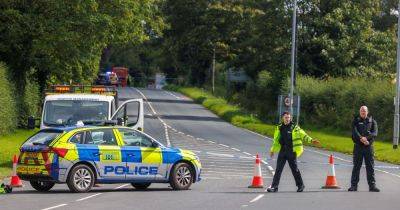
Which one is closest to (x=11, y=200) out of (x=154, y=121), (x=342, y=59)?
(x=154, y=121)

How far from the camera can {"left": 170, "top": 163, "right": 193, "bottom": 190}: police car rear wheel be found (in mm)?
22250

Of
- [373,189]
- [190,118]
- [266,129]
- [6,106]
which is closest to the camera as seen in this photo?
[373,189]

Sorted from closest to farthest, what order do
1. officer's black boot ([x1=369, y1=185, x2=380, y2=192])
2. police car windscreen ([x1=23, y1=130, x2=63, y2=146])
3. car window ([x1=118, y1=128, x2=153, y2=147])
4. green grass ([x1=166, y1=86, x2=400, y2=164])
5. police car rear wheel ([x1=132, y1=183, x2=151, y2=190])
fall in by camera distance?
police car windscreen ([x1=23, y1=130, x2=63, y2=146]) < car window ([x1=118, y1=128, x2=153, y2=147]) < officer's black boot ([x1=369, y1=185, x2=380, y2=192]) < police car rear wheel ([x1=132, y1=183, x2=151, y2=190]) < green grass ([x1=166, y1=86, x2=400, y2=164])

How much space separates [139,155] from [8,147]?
14.5 meters

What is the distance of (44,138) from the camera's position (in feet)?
69.6

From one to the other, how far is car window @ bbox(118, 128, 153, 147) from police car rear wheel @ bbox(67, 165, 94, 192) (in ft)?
4.43

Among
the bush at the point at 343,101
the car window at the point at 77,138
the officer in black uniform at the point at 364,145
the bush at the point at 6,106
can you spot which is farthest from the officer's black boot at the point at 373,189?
the bush at the point at 343,101

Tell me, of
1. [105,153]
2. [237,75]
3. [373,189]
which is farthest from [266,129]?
[105,153]

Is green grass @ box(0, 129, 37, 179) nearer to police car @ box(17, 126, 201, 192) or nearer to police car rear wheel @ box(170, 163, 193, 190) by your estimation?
police car @ box(17, 126, 201, 192)

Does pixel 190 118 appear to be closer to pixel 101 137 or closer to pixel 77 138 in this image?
pixel 101 137

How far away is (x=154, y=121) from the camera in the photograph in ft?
197

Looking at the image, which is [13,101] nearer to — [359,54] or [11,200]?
[11,200]

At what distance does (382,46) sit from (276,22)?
8.43 meters

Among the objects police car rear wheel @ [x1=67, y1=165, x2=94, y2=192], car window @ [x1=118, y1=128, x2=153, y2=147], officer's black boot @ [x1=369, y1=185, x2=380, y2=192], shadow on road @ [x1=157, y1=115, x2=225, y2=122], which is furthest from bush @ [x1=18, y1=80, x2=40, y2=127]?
officer's black boot @ [x1=369, y1=185, x2=380, y2=192]
